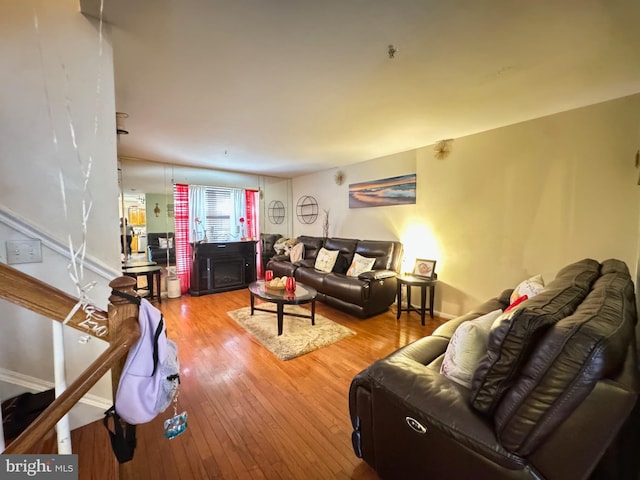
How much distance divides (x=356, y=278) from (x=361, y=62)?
2598 mm

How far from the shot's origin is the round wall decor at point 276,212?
6.00m

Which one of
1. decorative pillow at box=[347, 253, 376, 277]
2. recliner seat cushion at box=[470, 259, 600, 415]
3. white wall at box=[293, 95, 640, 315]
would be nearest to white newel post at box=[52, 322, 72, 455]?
recliner seat cushion at box=[470, 259, 600, 415]

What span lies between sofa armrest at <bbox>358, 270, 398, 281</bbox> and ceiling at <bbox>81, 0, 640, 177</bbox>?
5.86 ft

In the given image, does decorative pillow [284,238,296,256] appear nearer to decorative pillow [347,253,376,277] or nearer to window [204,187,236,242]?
window [204,187,236,242]

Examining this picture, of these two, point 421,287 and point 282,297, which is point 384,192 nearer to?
point 421,287

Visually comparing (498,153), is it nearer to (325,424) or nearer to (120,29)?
(325,424)

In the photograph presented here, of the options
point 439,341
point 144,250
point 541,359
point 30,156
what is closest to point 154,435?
point 30,156

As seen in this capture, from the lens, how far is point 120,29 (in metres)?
1.43

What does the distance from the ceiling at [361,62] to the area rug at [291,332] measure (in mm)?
2299

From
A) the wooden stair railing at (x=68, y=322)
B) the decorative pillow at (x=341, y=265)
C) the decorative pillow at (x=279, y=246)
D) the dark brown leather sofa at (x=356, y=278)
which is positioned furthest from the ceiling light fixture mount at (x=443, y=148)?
the wooden stair railing at (x=68, y=322)

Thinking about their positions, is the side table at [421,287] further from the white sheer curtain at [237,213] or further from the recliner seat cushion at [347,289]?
the white sheer curtain at [237,213]

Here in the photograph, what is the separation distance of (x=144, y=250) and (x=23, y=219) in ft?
12.1

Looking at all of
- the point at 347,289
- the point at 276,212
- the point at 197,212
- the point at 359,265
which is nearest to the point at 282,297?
the point at 347,289

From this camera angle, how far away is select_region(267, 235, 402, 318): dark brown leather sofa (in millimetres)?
3441
